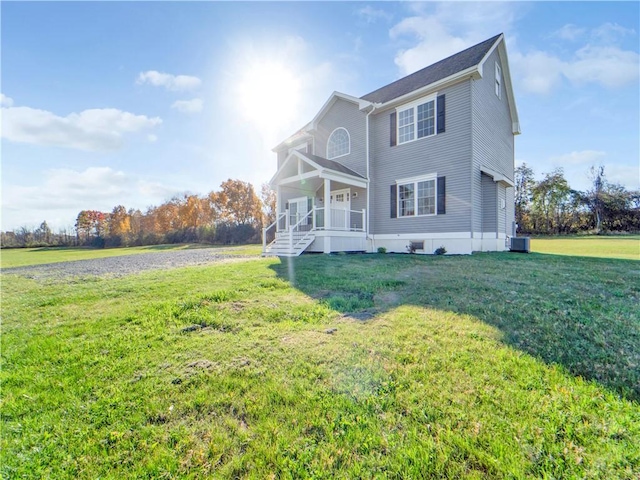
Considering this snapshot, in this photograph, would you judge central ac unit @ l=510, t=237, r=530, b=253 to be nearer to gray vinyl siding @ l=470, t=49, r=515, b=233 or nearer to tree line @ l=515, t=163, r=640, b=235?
gray vinyl siding @ l=470, t=49, r=515, b=233

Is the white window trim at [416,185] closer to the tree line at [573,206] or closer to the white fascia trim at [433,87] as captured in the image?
the white fascia trim at [433,87]

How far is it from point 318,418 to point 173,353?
1933mm

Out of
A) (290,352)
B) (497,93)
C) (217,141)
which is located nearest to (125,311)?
(290,352)

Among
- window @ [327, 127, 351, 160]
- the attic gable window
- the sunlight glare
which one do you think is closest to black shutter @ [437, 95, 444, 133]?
the attic gable window

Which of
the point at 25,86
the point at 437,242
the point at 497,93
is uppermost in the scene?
the point at 497,93

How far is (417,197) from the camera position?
11680mm

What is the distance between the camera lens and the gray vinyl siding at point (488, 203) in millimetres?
11234

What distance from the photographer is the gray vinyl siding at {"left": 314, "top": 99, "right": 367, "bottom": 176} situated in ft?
43.0

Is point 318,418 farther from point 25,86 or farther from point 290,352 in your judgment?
point 25,86

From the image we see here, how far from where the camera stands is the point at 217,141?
13.8 m

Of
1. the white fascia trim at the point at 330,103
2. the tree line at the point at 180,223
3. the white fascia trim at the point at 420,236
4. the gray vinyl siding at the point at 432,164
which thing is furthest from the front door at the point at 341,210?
the tree line at the point at 180,223

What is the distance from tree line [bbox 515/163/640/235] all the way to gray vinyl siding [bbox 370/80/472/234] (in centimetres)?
2700

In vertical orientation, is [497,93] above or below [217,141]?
above

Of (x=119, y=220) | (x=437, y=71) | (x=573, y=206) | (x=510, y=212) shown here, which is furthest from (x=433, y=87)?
(x=119, y=220)
